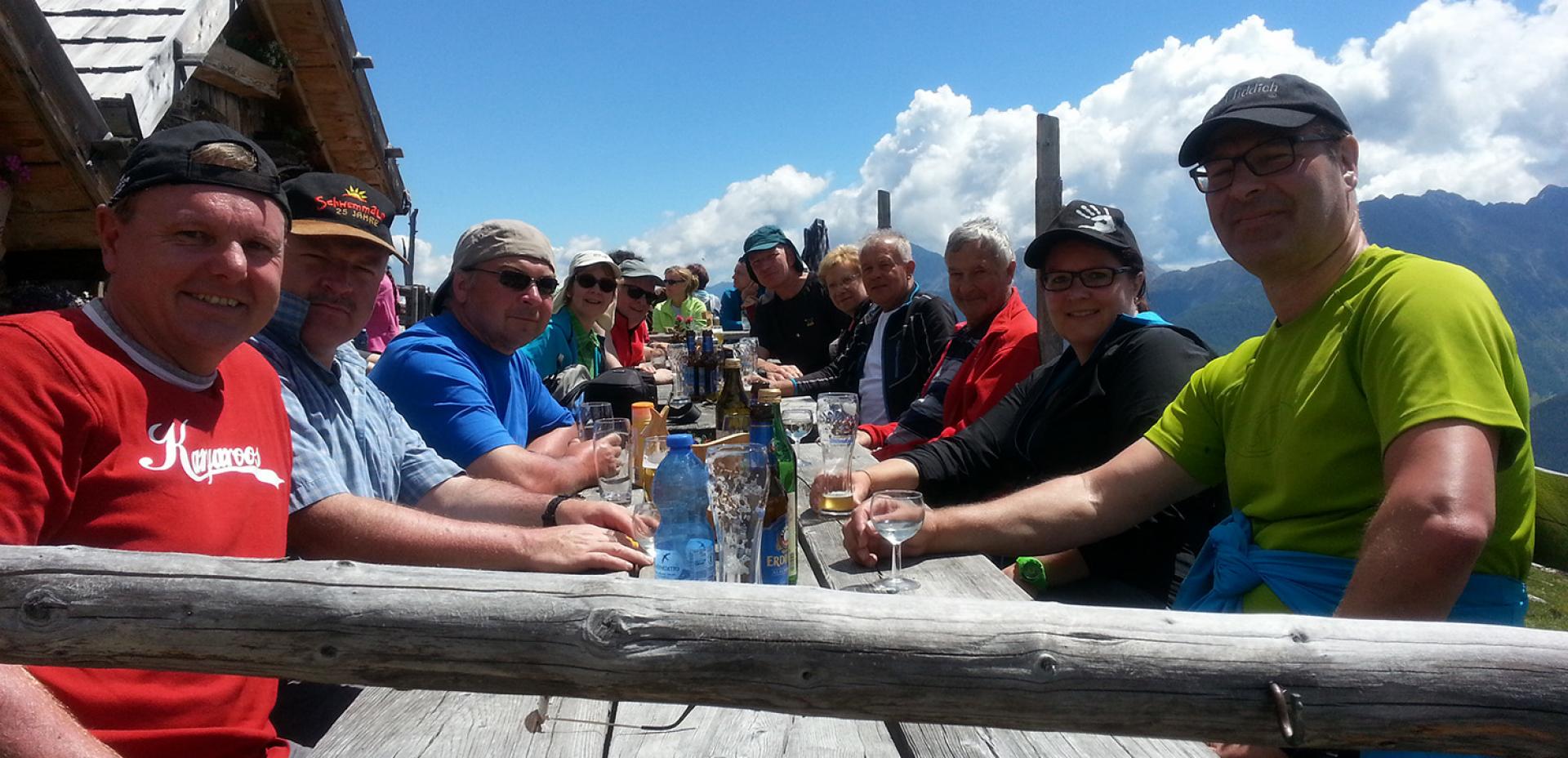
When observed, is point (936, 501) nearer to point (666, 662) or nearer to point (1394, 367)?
point (1394, 367)

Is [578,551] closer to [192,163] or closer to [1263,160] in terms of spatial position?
[192,163]

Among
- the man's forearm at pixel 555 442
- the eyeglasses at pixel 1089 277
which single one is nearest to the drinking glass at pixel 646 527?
the man's forearm at pixel 555 442

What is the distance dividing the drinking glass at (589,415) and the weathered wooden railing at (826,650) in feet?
7.19

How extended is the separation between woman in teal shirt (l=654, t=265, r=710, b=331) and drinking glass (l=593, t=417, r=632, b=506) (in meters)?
8.11

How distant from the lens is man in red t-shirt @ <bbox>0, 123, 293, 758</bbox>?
145 cm

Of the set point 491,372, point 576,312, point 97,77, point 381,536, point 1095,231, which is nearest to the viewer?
point 381,536

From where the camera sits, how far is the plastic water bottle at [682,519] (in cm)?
186

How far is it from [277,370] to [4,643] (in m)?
1.27

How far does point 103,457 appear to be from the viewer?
1.59 meters

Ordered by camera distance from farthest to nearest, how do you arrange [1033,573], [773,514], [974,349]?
[974,349] → [1033,573] → [773,514]

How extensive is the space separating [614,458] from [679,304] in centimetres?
1039

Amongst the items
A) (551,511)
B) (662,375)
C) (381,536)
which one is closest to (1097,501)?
(551,511)

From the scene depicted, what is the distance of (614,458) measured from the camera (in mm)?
2867

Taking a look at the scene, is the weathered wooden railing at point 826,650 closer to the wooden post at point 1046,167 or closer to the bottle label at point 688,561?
the bottle label at point 688,561
